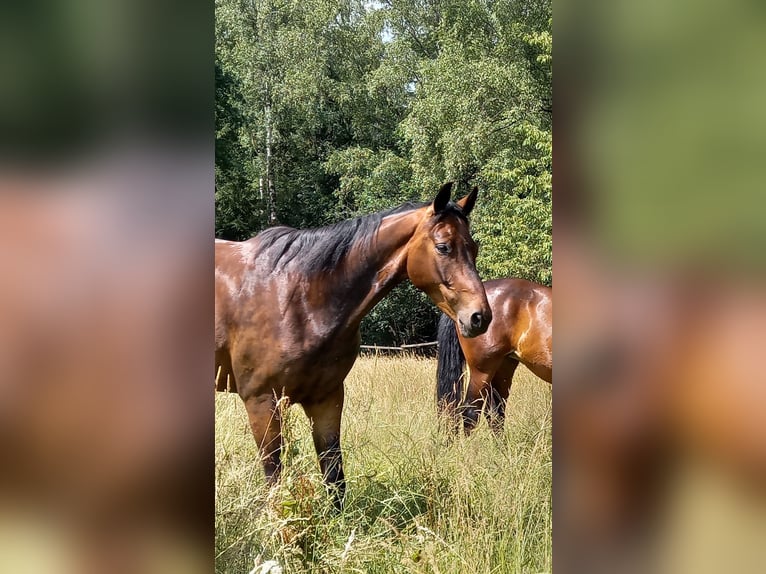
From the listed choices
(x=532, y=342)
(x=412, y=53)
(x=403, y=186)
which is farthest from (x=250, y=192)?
(x=532, y=342)

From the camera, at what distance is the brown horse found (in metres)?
3.75

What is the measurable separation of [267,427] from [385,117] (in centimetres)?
1025

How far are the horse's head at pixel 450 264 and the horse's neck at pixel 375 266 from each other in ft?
0.13

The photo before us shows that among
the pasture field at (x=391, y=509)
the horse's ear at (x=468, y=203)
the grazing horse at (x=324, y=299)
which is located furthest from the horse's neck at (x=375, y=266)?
the pasture field at (x=391, y=509)

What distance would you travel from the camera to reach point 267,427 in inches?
85.7

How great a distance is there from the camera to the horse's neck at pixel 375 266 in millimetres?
2221

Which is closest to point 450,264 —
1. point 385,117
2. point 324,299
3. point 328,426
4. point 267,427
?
point 324,299

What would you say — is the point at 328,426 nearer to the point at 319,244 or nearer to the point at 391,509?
the point at 391,509
